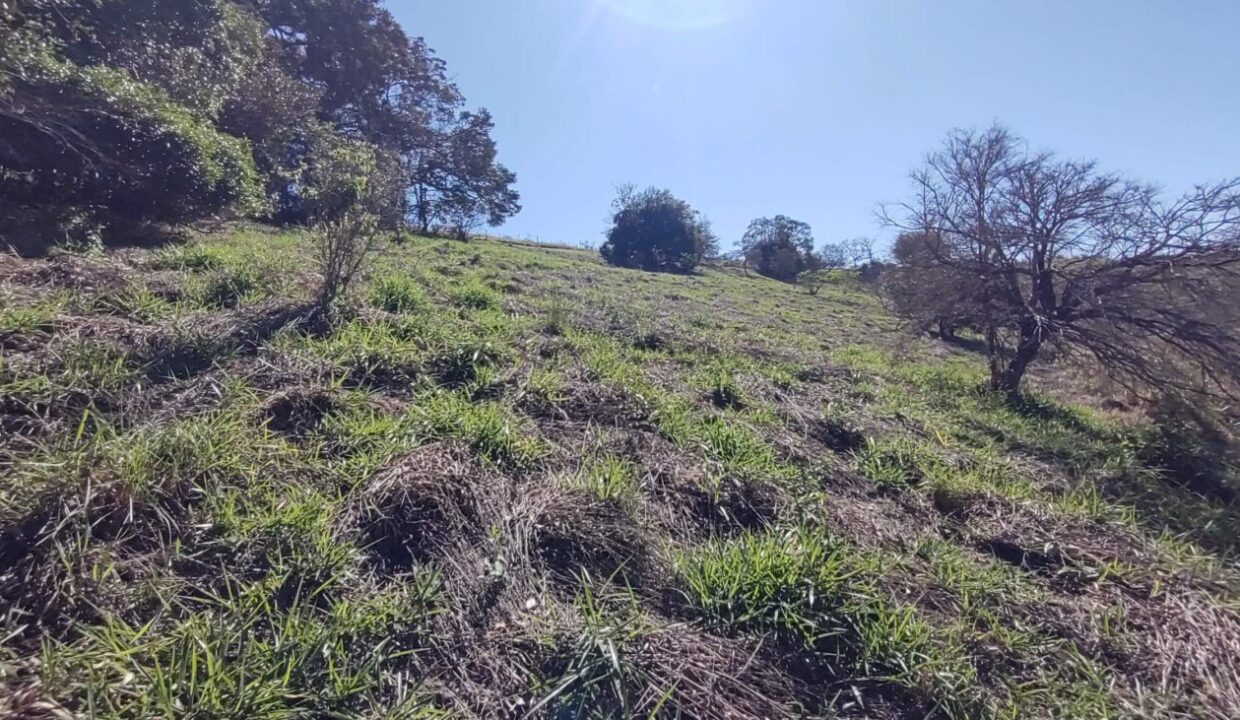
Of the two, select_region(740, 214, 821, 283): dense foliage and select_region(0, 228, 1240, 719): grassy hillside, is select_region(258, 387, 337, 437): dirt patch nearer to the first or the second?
select_region(0, 228, 1240, 719): grassy hillside

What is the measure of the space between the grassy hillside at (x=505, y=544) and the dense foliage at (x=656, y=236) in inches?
964

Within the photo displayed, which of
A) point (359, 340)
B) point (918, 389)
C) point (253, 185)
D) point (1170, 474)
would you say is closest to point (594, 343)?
point (359, 340)

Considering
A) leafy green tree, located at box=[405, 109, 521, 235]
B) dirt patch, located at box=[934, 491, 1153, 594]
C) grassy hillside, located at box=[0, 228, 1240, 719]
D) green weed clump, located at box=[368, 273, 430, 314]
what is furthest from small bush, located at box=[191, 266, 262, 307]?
leafy green tree, located at box=[405, 109, 521, 235]

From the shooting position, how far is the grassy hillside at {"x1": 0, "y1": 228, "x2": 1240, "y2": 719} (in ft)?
5.13

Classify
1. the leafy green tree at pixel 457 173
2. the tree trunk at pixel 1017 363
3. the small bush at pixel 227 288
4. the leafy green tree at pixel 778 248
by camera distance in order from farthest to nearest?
the leafy green tree at pixel 778 248 < the leafy green tree at pixel 457 173 < the tree trunk at pixel 1017 363 < the small bush at pixel 227 288

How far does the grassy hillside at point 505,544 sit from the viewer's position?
156 cm

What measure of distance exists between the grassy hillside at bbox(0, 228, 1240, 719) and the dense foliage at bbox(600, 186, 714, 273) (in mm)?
24474

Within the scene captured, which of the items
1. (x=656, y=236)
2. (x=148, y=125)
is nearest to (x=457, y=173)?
(x=656, y=236)

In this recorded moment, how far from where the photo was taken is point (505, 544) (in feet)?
6.93

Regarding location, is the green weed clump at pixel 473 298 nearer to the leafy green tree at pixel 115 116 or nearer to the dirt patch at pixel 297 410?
the dirt patch at pixel 297 410

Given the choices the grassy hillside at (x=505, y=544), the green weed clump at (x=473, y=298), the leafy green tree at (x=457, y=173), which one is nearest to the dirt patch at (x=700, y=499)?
the grassy hillside at (x=505, y=544)

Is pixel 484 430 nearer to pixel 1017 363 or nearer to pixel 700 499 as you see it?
pixel 700 499

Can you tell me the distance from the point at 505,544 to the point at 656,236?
27.7 meters

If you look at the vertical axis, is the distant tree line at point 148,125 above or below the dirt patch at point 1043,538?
above
